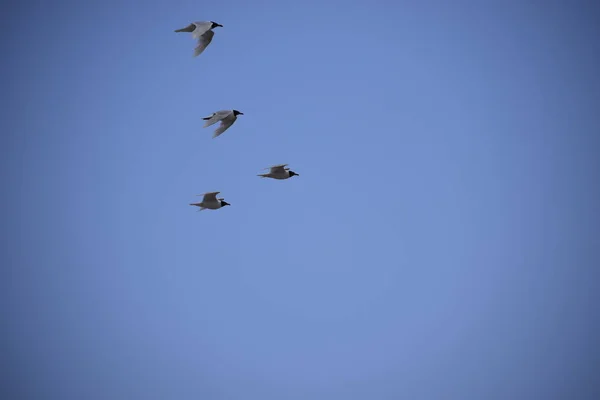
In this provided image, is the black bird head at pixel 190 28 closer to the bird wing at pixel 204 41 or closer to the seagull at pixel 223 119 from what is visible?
the bird wing at pixel 204 41

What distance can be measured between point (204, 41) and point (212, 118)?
2341 millimetres

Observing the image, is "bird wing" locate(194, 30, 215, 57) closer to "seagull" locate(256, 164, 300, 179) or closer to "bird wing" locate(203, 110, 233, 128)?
"bird wing" locate(203, 110, 233, 128)

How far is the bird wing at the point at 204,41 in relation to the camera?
2523 centimetres

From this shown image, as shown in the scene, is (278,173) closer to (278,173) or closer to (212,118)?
(278,173)

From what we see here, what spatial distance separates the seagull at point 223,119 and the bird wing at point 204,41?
6.30ft

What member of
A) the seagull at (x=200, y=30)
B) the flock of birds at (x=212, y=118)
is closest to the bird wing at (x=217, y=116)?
the flock of birds at (x=212, y=118)

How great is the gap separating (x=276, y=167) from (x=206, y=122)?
8.11ft

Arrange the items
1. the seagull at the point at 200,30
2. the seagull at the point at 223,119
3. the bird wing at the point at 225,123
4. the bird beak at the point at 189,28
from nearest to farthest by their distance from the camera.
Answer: the bird beak at the point at 189,28 < the seagull at the point at 200,30 < the seagull at the point at 223,119 < the bird wing at the point at 225,123

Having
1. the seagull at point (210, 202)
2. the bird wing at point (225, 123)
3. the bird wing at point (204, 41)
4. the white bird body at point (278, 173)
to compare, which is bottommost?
the seagull at point (210, 202)

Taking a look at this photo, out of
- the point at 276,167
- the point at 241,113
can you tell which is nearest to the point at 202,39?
the point at 241,113

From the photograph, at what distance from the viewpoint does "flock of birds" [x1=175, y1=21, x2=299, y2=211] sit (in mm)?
25047

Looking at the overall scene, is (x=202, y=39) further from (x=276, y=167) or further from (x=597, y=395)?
(x=597, y=395)

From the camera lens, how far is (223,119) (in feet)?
83.6

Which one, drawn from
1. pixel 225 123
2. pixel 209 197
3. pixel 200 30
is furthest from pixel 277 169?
pixel 200 30
